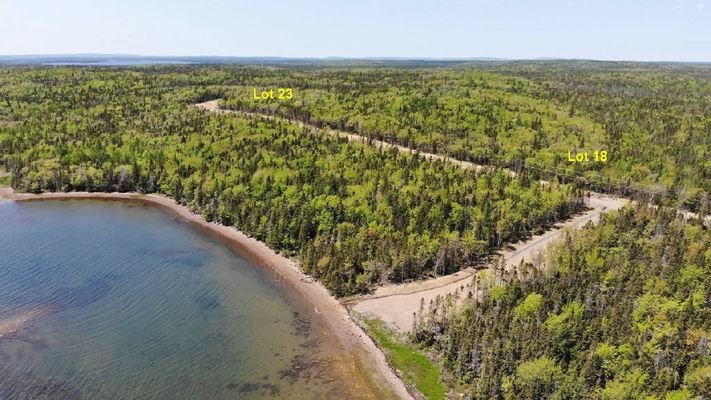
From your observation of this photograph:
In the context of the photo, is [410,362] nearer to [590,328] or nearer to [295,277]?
[590,328]

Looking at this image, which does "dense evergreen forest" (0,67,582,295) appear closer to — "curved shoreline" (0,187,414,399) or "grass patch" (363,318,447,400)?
"curved shoreline" (0,187,414,399)

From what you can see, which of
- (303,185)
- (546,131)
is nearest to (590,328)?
(303,185)

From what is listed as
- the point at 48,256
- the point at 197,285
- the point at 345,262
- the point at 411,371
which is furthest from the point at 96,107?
the point at 411,371

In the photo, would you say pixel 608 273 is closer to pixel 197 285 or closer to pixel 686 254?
pixel 686 254

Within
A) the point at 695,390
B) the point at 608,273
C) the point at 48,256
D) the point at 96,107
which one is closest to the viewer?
the point at 695,390

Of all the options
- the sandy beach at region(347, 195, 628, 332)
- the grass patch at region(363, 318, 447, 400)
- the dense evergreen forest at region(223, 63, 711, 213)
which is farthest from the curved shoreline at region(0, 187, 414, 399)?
the dense evergreen forest at region(223, 63, 711, 213)

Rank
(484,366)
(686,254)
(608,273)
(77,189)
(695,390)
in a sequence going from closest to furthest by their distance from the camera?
(695,390) < (484,366) < (608,273) < (686,254) < (77,189)
